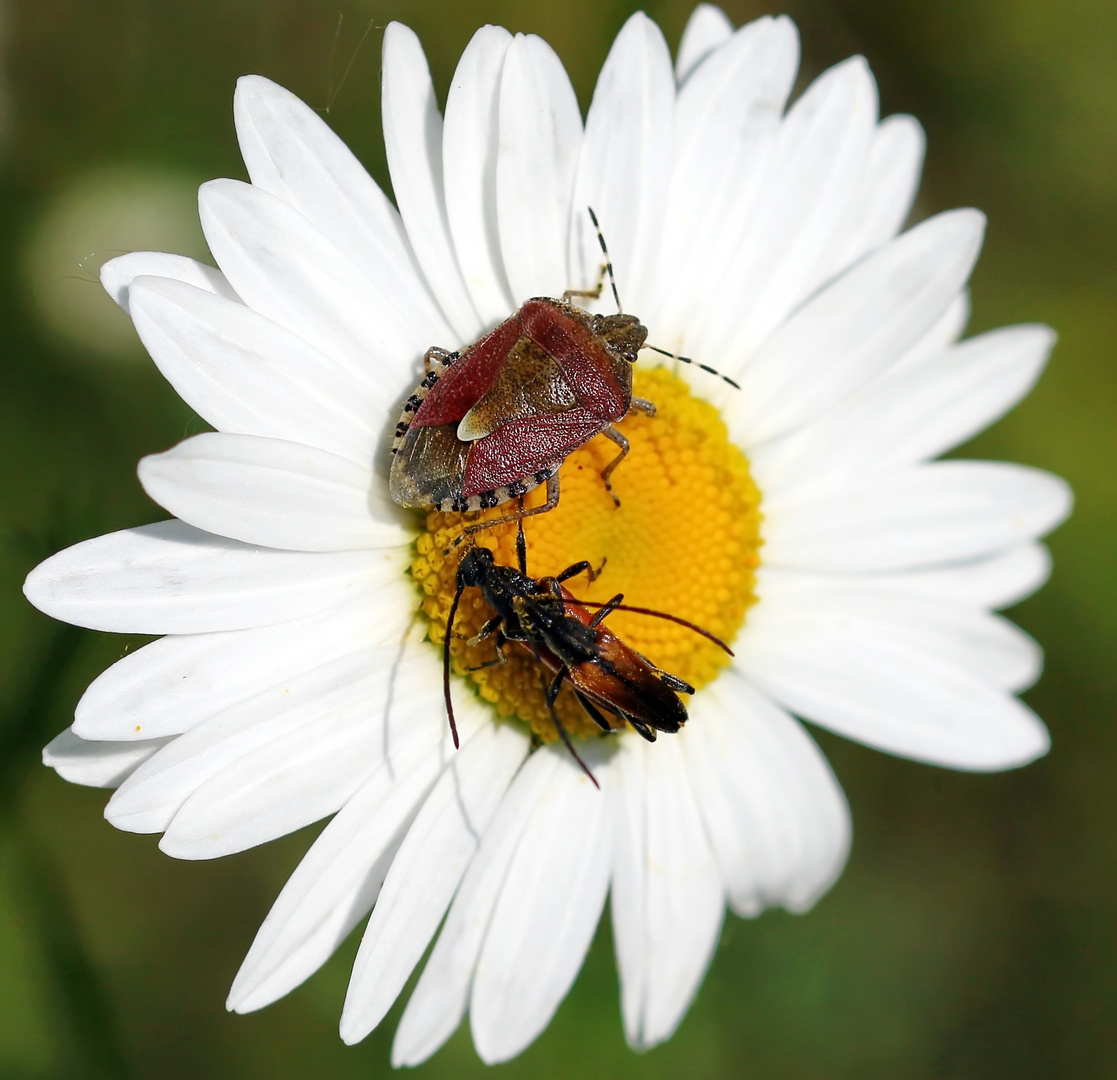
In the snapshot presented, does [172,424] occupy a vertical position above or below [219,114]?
below

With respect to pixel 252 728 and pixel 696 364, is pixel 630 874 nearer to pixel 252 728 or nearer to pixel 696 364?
pixel 252 728

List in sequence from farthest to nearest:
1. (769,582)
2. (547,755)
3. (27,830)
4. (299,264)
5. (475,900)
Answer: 1. (27,830)
2. (769,582)
3. (547,755)
4. (475,900)
5. (299,264)

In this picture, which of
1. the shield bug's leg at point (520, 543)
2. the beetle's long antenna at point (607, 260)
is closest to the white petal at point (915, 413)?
the beetle's long antenna at point (607, 260)

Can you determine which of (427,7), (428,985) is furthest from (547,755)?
(427,7)

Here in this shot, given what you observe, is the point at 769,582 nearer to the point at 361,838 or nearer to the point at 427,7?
the point at 361,838

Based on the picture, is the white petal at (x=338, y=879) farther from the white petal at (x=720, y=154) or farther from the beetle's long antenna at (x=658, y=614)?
the white petal at (x=720, y=154)

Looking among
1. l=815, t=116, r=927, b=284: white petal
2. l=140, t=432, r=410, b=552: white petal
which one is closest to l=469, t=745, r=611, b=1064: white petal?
l=140, t=432, r=410, b=552: white petal
